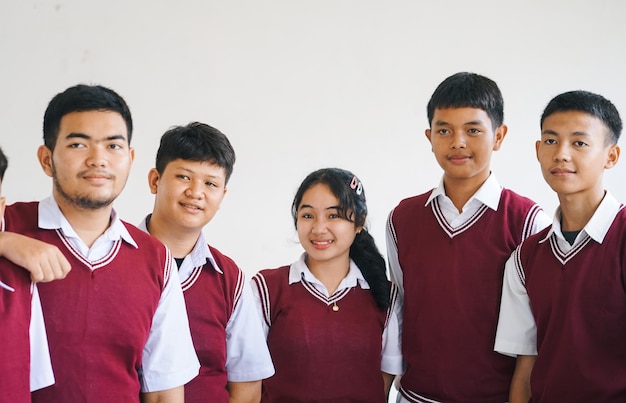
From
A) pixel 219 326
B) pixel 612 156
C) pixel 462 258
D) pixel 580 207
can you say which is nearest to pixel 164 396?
pixel 219 326

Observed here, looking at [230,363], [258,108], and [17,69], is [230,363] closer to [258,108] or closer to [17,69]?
[258,108]

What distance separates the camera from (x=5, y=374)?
3.54ft

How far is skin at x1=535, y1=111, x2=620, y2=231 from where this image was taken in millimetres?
1474

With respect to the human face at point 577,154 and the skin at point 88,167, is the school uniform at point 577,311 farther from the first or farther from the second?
the skin at point 88,167

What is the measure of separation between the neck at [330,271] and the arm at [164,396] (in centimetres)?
52

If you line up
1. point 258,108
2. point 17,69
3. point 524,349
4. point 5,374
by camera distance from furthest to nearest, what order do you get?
point 258,108 < point 17,69 < point 524,349 < point 5,374

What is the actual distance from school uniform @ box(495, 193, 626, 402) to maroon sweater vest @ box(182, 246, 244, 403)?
0.68 meters

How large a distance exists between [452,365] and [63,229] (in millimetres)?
983

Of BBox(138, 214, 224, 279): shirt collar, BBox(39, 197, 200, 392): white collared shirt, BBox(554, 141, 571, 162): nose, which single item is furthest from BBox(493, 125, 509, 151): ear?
BBox(39, 197, 200, 392): white collared shirt

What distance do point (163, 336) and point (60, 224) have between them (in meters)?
0.30

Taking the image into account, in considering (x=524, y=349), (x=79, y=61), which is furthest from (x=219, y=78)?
(x=524, y=349)

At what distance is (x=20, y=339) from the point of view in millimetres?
1108

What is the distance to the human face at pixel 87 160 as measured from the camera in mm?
1255

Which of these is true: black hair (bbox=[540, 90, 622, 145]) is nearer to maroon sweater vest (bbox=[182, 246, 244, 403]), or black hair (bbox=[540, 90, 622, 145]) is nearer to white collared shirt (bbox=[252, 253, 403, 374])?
white collared shirt (bbox=[252, 253, 403, 374])
